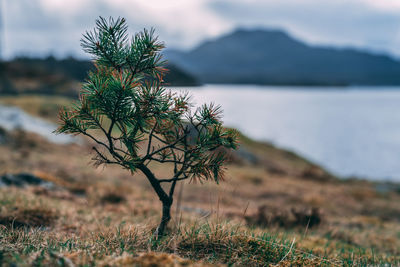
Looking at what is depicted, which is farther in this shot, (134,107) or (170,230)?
(170,230)

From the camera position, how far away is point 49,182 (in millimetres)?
9852

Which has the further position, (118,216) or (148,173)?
(118,216)

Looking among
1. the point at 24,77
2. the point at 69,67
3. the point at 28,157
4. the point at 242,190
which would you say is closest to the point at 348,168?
the point at 242,190

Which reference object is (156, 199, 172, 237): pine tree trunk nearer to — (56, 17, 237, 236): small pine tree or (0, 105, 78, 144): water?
(56, 17, 237, 236): small pine tree

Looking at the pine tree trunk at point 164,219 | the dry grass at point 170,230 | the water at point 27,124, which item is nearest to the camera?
the dry grass at point 170,230

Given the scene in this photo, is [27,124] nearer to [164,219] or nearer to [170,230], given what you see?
[170,230]

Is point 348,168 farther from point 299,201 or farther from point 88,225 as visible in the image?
point 88,225

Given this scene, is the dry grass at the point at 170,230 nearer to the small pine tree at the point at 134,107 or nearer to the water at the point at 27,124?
the small pine tree at the point at 134,107

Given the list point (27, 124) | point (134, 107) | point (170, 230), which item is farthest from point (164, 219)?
point (27, 124)

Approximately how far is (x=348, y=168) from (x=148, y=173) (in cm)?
3813

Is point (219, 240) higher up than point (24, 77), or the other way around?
point (24, 77)

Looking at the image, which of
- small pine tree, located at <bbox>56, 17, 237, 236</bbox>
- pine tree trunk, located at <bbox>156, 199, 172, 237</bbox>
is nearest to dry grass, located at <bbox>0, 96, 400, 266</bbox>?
pine tree trunk, located at <bbox>156, 199, 172, 237</bbox>

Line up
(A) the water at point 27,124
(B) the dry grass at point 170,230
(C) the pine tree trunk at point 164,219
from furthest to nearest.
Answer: (A) the water at point 27,124, (C) the pine tree trunk at point 164,219, (B) the dry grass at point 170,230

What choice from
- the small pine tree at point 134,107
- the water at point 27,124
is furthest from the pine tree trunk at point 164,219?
the water at point 27,124
